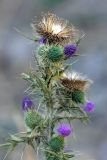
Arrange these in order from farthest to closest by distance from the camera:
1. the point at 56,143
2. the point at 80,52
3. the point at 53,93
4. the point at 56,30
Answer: the point at 80,52
the point at 56,30
the point at 53,93
the point at 56,143

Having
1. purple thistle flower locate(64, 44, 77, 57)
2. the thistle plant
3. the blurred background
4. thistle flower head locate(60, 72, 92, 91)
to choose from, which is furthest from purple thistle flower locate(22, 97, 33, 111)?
the blurred background

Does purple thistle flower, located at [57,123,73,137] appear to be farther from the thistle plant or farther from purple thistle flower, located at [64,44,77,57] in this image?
purple thistle flower, located at [64,44,77,57]

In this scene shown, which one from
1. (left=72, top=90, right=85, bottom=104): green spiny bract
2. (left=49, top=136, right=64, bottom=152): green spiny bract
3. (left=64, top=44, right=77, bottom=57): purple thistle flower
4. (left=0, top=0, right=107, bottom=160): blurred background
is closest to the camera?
(left=49, top=136, right=64, bottom=152): green spiny bract

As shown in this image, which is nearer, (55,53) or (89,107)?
(55,53)

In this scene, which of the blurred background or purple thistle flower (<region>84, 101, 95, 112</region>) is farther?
the blurred background

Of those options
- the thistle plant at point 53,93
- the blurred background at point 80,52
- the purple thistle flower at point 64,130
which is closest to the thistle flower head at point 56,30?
the thistle plant at point 53,93

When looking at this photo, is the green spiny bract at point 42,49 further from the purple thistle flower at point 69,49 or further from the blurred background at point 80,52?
the blurred background at point 80,52

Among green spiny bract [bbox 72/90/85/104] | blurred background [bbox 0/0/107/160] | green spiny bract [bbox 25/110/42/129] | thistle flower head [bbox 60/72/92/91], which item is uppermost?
blurred background [bbox 0/0/107/160]

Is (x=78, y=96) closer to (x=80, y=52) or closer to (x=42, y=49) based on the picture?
(x=42, y=49)

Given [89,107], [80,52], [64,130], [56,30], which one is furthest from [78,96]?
[80,52]

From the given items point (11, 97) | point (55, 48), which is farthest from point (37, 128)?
point (11, 97)
